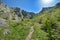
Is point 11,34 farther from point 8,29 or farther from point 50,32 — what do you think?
point 50,32

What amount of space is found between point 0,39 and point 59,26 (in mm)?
25374

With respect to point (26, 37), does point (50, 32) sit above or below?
above

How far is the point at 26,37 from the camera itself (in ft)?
197

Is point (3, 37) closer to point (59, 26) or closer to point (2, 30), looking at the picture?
point (2, 30)

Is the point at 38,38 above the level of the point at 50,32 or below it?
below

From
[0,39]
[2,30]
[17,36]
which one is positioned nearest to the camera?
[0,39]

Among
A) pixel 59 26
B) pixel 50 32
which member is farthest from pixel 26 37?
pixel 50 32

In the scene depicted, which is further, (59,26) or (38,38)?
(59,26)

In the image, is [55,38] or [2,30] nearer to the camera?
[55,38]

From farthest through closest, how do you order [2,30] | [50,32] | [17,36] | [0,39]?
[2,30], [17,36], [0,39], [50,32]

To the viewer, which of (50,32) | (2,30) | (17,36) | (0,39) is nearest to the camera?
(50,32)

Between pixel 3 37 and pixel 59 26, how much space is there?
2411 cm

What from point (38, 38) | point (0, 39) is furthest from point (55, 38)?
point (0, 39)

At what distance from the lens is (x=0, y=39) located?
55906 mm
